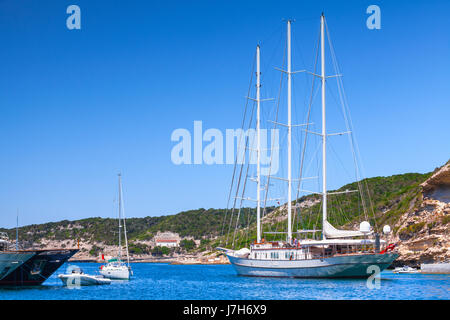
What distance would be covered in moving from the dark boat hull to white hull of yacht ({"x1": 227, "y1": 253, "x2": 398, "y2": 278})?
1991cm

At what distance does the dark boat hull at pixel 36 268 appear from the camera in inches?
1779

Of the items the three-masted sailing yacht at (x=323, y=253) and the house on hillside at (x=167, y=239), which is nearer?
the three-masted sailing yacht at (x=323, y=253)

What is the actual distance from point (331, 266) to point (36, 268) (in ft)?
86.1

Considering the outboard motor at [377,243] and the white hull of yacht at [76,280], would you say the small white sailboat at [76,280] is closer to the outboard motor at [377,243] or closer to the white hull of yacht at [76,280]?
the white hull of yacht at [76,280]

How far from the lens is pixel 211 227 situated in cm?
17750

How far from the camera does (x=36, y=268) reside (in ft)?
153

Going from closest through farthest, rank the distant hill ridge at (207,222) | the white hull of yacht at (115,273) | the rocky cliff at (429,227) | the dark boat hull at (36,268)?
the dark boat hull at (36,268)
the white hull of yacht at (115,273)
the rocky cliff at (429,227)
the distant hill ridge at (207,222)

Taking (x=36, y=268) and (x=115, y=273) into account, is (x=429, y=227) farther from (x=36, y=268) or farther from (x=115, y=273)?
(x=36, y=268)

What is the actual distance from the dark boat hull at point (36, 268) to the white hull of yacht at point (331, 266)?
1991 cm

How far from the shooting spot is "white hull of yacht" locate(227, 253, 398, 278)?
1816 inches

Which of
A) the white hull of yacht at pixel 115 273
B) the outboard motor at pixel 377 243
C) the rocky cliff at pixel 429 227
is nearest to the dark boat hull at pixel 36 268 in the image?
the white hull of yacht at pixel 115 273

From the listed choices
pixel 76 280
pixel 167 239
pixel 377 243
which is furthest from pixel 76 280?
pixel 167 239

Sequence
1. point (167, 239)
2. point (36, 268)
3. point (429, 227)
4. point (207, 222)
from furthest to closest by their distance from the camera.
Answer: point (207, 222), point (167, 239), point (429, 227), point (36, 268)

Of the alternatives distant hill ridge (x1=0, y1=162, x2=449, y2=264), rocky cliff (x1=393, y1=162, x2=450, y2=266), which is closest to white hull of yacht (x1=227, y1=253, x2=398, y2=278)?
rocky cliff (x1=393, y1=162, x2=450, y2=266)
